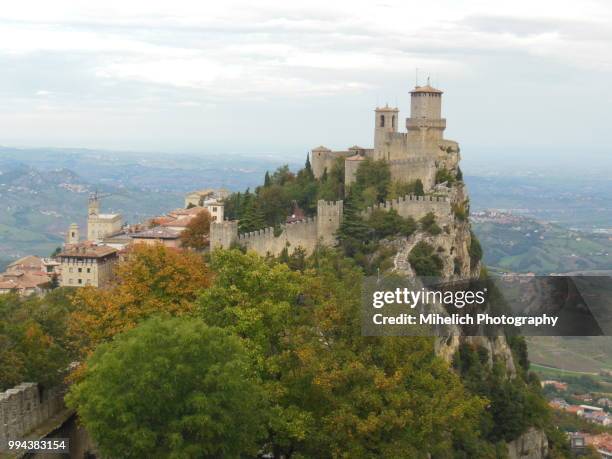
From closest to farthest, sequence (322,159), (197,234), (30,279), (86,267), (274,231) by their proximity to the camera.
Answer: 1. (274,231)
2. (197,234)
3. (86,267)
4. (322,159)
5. (30,279)

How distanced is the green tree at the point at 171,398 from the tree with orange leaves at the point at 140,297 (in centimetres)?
653

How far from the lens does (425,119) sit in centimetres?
5491

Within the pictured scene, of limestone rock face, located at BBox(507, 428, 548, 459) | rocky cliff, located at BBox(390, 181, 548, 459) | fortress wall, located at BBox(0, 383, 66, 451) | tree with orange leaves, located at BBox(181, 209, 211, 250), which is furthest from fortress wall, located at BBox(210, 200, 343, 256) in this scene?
fortress wall, located at BBox(0, 383, 66, 451)

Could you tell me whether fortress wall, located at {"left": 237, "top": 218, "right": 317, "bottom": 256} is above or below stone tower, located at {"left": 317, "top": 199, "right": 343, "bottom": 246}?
below

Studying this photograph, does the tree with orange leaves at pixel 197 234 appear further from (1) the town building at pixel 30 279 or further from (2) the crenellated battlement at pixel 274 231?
(1) the town building at pixel 30 279

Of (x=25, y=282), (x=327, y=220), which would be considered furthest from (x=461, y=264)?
(x=25, y=282)

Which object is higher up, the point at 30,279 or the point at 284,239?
the point at 284,239

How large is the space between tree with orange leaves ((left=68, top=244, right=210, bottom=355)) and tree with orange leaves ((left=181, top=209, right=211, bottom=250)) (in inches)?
741

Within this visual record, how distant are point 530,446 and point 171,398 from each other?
3226 cm

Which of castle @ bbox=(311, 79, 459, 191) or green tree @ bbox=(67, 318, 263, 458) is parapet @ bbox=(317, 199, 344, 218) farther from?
green tree @ bbox=(67, 318, 263, 458)

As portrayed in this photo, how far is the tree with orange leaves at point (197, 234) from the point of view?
169 ft

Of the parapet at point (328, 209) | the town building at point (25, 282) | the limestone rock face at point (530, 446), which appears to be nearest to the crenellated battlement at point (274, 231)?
the parapet at point (328, 209)

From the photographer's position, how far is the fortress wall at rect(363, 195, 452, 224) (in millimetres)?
48500

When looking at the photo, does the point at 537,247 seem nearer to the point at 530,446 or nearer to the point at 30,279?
the point at 530,446
